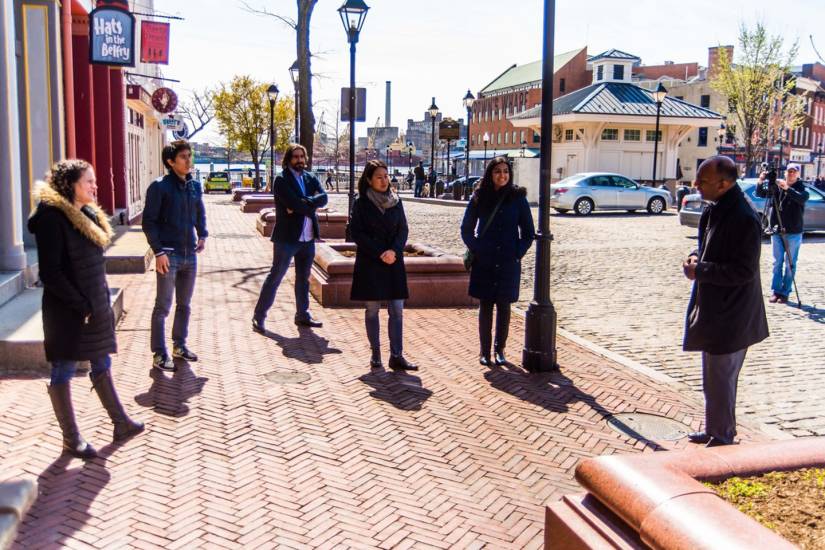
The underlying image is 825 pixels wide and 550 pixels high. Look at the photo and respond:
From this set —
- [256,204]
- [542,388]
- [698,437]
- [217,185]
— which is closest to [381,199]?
[542,388]

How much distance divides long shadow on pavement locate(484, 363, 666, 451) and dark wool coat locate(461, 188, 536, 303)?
65 cm

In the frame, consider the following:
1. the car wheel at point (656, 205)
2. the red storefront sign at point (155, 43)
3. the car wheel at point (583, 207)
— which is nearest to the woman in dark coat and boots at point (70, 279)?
the red storefront sign at point (155, 43)

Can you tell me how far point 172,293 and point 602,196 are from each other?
74.6 ft

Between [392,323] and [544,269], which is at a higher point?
Result: [544,269]

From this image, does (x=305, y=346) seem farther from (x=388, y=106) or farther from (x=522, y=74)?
(x=388, y=106)

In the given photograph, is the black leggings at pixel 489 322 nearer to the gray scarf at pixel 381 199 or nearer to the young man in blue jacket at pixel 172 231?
the gray scarf at pixel 381 199

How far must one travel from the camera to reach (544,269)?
22.3 ft

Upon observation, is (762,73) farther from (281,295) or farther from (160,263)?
(160,263)

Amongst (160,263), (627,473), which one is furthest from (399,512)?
(160,263)

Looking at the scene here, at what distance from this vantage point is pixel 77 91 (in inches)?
611

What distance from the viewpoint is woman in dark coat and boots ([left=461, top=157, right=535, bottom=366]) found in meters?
6.75

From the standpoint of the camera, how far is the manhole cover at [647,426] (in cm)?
541

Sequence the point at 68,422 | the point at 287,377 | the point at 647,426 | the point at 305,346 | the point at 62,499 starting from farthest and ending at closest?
the point at 305,346, the point at 287,377, the point at 647,426, the point at 68,422, the point at 62,499

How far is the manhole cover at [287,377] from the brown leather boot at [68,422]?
187 centimetres
